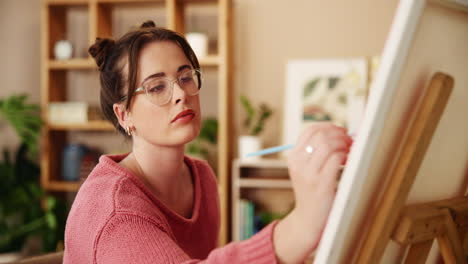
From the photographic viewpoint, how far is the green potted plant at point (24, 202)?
3.09m

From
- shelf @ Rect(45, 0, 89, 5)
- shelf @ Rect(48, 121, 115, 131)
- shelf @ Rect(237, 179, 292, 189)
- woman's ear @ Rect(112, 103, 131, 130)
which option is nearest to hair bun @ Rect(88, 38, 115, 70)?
woman's ear @ Rect(112, 103, 131, 130)

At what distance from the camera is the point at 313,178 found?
571 mm

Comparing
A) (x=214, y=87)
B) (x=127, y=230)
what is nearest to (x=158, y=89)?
(x=127, y=230)

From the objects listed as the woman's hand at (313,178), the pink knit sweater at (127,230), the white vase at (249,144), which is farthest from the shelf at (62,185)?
the woman's hand at (313,178)

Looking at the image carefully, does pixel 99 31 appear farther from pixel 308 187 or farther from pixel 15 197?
pixel 308 187

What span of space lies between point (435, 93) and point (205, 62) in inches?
103

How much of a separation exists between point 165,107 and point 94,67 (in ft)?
7.91

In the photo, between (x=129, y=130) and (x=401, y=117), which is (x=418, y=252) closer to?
(x=401, y=117)

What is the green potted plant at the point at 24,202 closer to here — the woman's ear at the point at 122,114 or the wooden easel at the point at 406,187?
A: the woman's ear at the point at 122,114

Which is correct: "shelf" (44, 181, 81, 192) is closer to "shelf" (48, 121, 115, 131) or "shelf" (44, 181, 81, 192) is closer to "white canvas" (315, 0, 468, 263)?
"shelf" (48, 121, 115, 131)

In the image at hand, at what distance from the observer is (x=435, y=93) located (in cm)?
56

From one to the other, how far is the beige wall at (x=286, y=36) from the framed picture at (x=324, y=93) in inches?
4.4

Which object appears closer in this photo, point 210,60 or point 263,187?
point 210,60

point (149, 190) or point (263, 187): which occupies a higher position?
point (149, 190)
